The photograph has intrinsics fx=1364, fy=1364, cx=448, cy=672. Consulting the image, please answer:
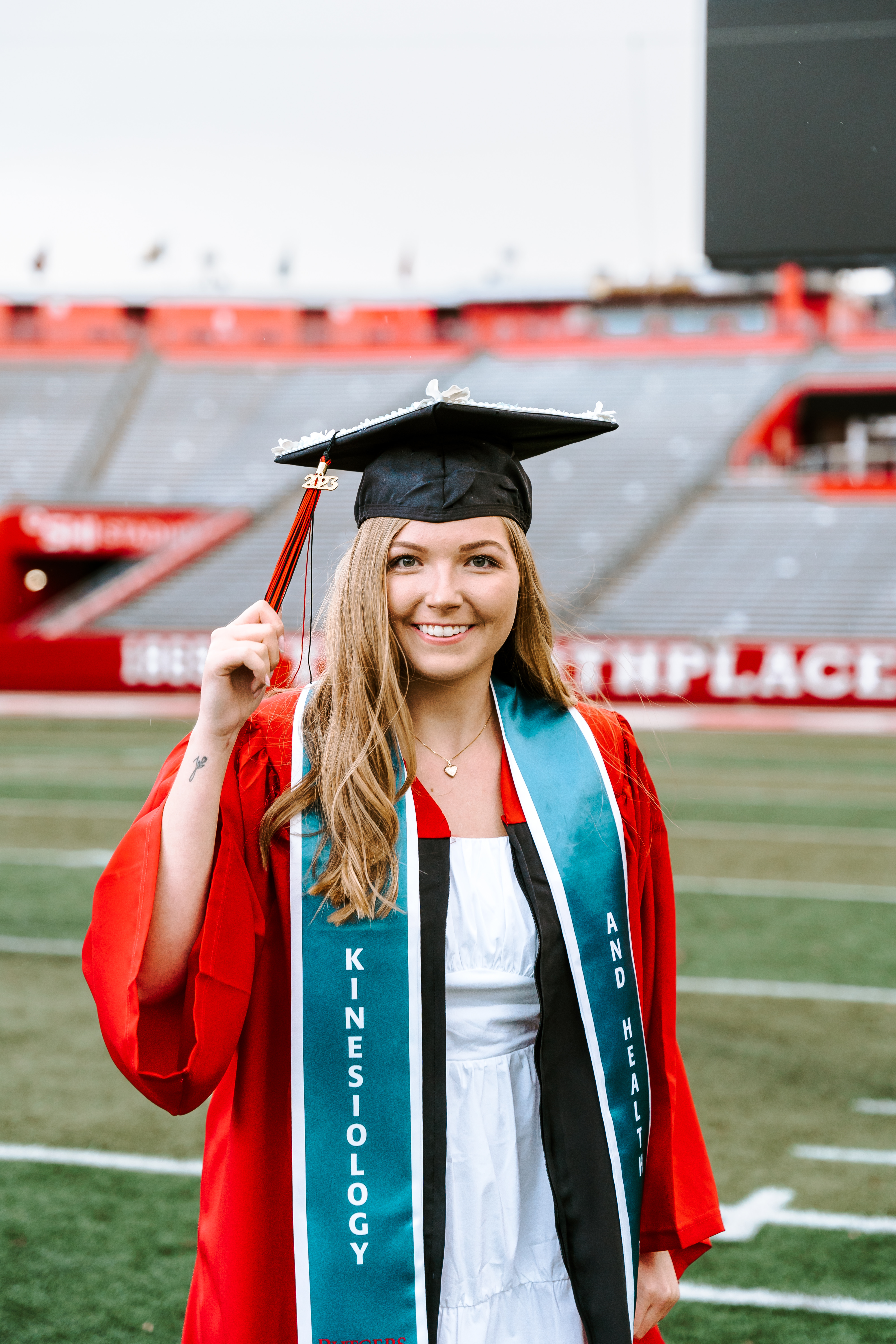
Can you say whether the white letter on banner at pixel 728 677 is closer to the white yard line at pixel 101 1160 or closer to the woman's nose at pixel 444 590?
the white yard line at pixel 101 1160

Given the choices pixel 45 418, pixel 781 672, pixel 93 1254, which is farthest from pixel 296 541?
pixel 45 418

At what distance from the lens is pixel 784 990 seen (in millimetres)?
5934

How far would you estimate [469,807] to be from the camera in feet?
5.82

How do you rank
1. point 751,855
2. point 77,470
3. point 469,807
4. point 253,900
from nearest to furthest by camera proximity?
point 253,900
point 469,807
point 751,855
point 77,470

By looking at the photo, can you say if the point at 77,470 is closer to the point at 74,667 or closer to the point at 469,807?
the point at 74,667

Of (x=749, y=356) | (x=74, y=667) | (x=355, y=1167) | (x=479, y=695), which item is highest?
(x=749, y=356)

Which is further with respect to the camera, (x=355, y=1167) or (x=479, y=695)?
(x=479, y=695)

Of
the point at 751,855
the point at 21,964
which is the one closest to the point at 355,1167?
the point at 21,964

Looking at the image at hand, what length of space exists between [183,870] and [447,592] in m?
0.46

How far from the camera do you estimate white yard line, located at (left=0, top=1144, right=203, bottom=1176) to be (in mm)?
4023

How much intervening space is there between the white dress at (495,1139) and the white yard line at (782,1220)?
83.7 inches

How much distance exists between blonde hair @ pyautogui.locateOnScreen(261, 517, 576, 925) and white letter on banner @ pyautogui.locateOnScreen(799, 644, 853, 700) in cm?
1673

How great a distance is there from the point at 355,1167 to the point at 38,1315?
6.42 ft

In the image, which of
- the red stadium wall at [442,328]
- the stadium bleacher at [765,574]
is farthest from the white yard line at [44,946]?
the red stadium wall at [442,328]
